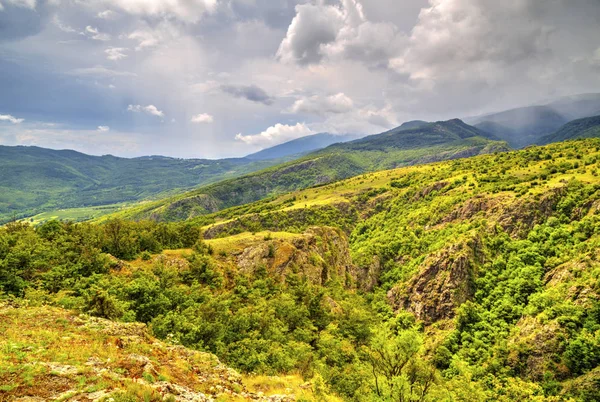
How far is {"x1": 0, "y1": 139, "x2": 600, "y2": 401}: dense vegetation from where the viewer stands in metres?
34.5

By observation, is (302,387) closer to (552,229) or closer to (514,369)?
(514,369)

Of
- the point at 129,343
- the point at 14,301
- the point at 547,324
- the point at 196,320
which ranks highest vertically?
the point at 14,301

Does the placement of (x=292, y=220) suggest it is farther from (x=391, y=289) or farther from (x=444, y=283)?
(x=444, y=283)

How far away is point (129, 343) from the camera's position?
2219 centimetres

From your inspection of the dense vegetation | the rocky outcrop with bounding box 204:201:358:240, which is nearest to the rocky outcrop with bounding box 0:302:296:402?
the dense vegetation

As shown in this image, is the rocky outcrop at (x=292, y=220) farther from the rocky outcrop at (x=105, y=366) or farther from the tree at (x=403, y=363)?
the rocky outcrop at (x=105, y=366)

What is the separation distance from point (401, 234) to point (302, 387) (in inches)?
4317

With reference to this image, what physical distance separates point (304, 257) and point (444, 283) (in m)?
46.1

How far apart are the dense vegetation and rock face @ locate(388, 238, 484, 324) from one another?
1.19 feet

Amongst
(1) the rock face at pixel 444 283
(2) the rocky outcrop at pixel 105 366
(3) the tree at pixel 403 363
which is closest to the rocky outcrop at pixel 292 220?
(1) the rock face at pixel 444 283

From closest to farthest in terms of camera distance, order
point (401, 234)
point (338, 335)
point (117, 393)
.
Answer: point (117, 393)
point (338, 335)
point (401, 234)

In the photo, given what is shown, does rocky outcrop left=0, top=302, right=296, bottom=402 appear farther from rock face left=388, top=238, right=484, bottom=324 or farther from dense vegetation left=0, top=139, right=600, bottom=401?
rock face left=388, top=238, right=484, bottom=324

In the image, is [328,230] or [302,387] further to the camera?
[328,230]

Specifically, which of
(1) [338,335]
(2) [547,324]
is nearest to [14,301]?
(1) [338,335]
